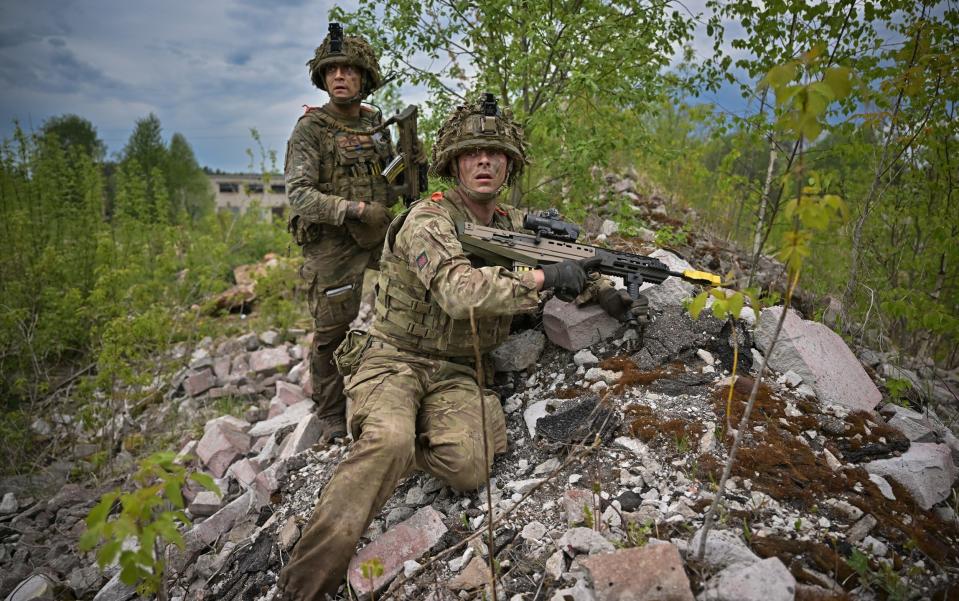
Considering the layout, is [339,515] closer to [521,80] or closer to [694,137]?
[521,80]

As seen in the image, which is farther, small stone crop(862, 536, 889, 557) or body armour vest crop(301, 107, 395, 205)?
body armour vest crop(301, 107, 395, 205)

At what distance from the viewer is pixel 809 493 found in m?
2.43

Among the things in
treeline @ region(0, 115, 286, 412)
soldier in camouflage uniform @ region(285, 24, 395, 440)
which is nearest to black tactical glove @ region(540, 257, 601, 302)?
soldier in camouflage uniform @ region(285, 24, 395, 440)

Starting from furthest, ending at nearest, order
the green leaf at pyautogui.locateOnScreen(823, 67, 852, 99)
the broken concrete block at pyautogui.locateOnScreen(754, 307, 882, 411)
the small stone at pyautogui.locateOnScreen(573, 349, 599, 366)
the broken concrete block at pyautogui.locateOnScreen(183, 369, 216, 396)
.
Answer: the broken concrete block at pyautogui.locateOnScreen(183, 369, 216, 396), the small stone at pyautogui.locateOnScreen(573, 349, 599, 366), the broken concrete block at pyautogui.locateOnScreen(754, 307, 882, 411), the green leaf at pyautogui.locateOnScreen(823, 67, 852, 99)

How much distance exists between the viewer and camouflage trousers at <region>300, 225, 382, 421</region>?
4.26 metres

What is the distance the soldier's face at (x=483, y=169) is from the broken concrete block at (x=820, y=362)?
6.29 ft

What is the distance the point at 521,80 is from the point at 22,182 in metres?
6.41

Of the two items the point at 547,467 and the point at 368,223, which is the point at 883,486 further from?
the point at 368,223

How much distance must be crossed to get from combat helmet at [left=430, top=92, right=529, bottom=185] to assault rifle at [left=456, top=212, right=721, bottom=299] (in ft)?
1.53

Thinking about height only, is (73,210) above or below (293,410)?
above

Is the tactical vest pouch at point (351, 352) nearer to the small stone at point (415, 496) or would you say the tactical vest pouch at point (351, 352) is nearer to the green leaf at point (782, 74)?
the small stone at point (415, 496)

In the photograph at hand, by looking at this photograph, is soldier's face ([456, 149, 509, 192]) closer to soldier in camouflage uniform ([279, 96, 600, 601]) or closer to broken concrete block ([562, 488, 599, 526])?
soldier in camouflage uniform ([279, 96, 600, 601])

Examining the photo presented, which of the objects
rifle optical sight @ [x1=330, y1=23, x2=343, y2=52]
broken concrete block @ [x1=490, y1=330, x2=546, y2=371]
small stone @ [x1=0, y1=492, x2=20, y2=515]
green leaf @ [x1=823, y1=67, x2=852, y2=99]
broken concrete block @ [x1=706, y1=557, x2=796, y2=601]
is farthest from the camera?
small stone @ [x1=0, y1=492, x2=20, y2=515]

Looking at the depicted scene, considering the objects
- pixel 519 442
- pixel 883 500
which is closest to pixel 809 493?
pixel 883 500
